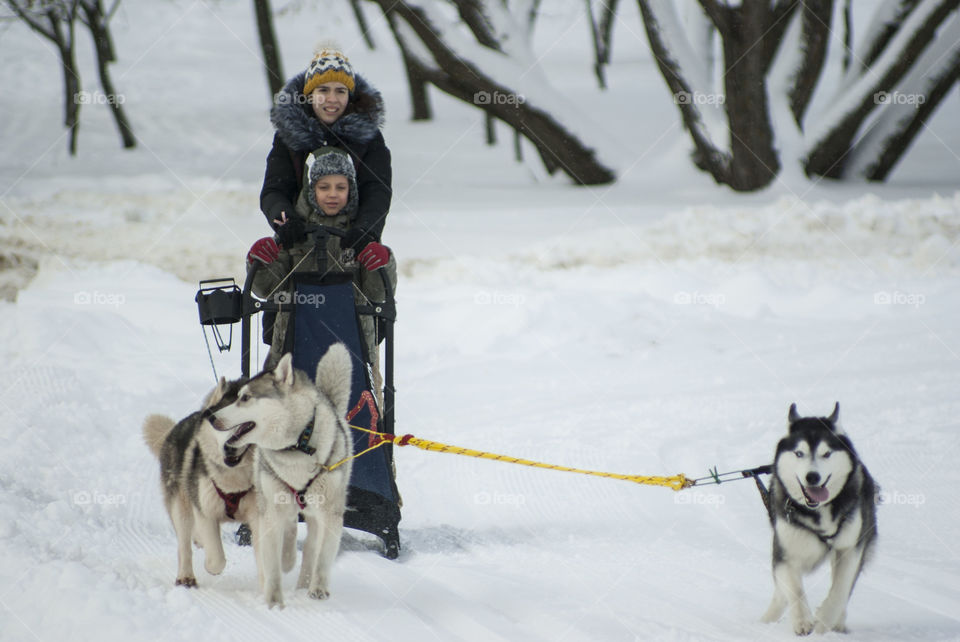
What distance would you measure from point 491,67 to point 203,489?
1046 centimetres

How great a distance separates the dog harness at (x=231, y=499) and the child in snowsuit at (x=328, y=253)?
1.82 feet

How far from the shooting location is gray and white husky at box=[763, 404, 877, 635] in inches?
122

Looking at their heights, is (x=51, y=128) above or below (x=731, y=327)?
above

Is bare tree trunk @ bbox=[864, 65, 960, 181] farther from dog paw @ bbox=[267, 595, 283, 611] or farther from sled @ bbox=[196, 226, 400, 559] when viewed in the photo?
dog paw @ bbox=[267, 595, 283, 611]

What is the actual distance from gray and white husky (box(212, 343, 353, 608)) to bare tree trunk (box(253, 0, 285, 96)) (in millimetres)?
14716

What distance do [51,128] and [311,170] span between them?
19167 millimetres

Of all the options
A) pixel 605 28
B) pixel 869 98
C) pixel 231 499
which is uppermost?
pixel 605 28

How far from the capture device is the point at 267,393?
9.93 feet

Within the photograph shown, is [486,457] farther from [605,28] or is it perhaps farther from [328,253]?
[605,28]

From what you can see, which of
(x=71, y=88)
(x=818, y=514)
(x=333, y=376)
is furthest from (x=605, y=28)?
(x=818, y=514)

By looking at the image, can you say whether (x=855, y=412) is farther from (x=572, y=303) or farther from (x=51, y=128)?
(x=51, y=128)

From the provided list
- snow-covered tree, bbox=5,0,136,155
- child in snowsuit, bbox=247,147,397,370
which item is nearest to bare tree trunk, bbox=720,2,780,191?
child in snowsuit, bbox=247,147,397,370

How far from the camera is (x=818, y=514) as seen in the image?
3154 millimetres

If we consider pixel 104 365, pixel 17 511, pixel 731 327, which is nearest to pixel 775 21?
pixel 731 327
